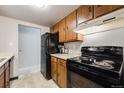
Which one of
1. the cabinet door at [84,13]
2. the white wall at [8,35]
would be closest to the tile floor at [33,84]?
the white wall at [8,35]

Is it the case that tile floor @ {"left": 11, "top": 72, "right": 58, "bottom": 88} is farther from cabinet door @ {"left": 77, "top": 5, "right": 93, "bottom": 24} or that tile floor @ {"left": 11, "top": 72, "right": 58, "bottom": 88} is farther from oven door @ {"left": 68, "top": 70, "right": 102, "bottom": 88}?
cabinet door @ {"left": 77, "top": 5, "right": 93, "bottom": 24}

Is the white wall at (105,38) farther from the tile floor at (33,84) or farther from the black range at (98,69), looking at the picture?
the tile floor at (33,84)

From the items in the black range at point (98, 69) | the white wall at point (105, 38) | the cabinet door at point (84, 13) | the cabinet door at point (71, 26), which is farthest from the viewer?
the cabinet door at point (71, 26)

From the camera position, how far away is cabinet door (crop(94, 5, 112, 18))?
1457 millimetres

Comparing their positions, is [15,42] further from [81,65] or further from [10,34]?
[81,65]

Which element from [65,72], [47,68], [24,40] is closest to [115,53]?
[65,72]

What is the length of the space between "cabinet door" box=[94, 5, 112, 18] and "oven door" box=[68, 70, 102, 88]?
3.39 ft

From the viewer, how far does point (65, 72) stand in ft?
6.97

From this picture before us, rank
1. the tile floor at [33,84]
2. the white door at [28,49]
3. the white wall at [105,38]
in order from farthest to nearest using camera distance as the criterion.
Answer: the white door at [28,49] < the tile floor at [33,84] < the white wall at [105,38]

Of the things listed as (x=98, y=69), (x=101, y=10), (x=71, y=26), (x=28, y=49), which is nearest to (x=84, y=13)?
(x=101, y=10)

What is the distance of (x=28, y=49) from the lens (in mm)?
4367

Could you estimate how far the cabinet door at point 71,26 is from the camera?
7.72ft

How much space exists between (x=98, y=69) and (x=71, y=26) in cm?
147

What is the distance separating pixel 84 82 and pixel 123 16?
3.44 feet
